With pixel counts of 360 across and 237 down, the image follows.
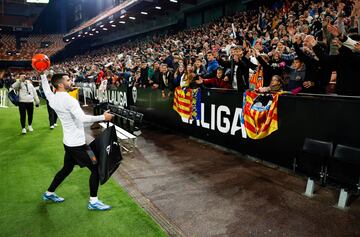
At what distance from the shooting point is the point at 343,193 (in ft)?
13.1

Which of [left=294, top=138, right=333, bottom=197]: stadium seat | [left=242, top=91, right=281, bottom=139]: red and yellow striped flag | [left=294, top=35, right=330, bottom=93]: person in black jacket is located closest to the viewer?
[left=294, top=138, right=333, bottom=197]: stadium seat

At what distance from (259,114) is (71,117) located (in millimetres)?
3736

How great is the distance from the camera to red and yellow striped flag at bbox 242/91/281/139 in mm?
5457

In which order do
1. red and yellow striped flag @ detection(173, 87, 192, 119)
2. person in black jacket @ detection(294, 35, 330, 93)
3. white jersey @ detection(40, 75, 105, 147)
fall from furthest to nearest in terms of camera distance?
red and yellow striped flag @ detection(173, 87, 192, 119), person in black jacket @ detection(294, 35, 330, 93), white jersey @ detection(40, 75, 105, 147)

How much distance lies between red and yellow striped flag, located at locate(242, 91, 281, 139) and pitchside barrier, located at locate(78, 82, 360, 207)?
0.39 ft

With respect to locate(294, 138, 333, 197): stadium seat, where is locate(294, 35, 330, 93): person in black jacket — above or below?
above

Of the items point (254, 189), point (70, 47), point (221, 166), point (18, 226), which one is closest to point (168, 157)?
point (221, 166)

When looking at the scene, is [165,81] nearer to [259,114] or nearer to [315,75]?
[259,114]

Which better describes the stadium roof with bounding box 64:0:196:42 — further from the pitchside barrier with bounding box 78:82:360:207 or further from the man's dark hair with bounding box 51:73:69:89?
the man's dark hair with bounding box 51:73:69:89

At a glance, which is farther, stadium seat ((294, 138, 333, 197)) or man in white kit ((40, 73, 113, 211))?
stadium seat ((294, 138, 333, 197))

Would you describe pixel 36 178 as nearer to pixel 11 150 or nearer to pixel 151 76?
pixel 11 150

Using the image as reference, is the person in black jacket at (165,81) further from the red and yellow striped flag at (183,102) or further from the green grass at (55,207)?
the green grass at (55,207)

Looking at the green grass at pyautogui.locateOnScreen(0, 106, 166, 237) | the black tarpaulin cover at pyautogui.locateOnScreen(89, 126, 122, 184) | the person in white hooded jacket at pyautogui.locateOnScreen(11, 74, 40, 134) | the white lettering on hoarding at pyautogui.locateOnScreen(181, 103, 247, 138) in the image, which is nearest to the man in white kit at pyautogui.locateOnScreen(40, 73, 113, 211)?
the black tarpaulin cover at pyautogui.locateOnScreen(89, 126, 122, 184)

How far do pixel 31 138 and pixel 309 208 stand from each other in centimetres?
844
